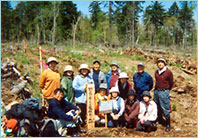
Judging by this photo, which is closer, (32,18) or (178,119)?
(178,119)

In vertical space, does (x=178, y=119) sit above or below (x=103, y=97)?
below

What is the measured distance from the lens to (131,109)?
13.1 feet

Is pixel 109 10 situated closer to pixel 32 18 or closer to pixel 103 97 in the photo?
pixel 103 97

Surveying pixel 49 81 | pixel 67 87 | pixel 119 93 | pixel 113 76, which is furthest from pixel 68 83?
pixel 119 93

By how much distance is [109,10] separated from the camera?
16.7 m

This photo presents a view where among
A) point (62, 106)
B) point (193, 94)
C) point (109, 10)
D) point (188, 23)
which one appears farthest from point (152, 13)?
point (62, 106)

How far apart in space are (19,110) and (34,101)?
303 mm

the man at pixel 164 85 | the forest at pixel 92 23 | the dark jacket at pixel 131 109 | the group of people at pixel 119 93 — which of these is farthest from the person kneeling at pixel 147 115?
the forest at pixel 92 23

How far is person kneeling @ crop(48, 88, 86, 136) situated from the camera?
3.27 metres

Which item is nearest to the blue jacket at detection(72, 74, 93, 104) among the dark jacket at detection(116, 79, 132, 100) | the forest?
the dark jacket at detection(116, 79, 132, 100)

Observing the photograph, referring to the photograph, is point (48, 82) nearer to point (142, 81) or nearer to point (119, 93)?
point (119, 93)

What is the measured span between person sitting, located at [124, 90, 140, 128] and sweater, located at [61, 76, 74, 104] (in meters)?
1.36

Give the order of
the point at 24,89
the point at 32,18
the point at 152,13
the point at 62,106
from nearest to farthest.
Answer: the point at 62,106
the point at 24,89
the point at 152,13
the point at 32,18

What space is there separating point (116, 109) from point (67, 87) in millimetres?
1276
